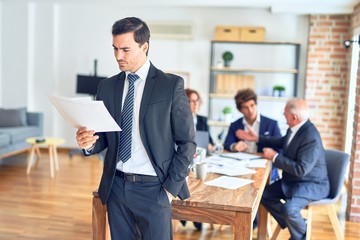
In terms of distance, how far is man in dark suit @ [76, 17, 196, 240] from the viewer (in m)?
1.92

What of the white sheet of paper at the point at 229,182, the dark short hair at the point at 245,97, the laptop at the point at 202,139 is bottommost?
the white sheet of paper at the point at 229,182

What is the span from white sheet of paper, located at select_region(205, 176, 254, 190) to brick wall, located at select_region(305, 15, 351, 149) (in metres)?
3.95

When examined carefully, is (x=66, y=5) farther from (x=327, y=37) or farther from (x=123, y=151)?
(x=123, y=151)

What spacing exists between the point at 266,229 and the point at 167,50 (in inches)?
157

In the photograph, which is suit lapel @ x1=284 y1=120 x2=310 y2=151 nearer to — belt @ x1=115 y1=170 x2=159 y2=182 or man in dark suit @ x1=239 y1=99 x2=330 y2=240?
man in dark suit @ x1=239 y1=99 x2=330 y2=240

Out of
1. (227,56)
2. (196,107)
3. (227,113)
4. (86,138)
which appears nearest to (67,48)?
(227,56)

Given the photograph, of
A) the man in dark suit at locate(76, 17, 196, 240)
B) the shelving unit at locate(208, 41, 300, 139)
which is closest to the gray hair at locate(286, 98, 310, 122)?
the man in dark suit at locate(76, 17, 196, 240)

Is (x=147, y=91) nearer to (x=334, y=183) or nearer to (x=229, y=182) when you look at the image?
(x=229, y=182)

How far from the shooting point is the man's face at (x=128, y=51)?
6.11 ft

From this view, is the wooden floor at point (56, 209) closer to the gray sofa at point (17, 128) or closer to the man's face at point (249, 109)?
the gray sofa at point (17, 128)

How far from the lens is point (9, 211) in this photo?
4.25m

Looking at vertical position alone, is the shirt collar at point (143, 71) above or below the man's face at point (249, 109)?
above

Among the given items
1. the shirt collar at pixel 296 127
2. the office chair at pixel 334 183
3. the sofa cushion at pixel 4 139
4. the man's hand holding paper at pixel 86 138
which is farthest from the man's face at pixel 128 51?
the sofa cushion at pixel 4 139

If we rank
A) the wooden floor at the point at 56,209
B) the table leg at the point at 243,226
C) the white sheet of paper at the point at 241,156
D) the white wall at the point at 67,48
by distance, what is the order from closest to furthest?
the table leg at the point at 243,226 < the white sheet of paper at the point at 241,156 < the wooden floor at the point at 56,209 < the white wall at the point at 67,48
